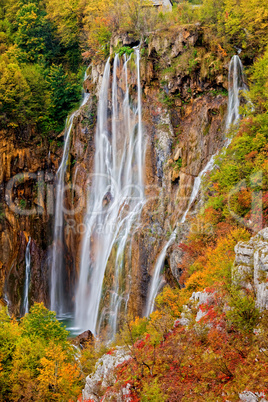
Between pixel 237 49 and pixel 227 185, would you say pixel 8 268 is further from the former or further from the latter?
pixel 237 49

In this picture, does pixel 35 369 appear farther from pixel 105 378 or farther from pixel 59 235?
pixel 59 235

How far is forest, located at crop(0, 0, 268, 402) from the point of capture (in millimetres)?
8219

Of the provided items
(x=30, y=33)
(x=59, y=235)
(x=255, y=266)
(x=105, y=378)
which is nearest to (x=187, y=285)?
(x=255, y=266)

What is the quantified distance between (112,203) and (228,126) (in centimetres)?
993

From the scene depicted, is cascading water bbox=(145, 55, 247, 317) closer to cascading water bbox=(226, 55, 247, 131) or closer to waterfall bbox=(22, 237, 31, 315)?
cascading water bbox=(226, 55, 247, 131)

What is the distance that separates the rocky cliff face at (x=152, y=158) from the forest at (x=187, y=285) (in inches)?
31.6

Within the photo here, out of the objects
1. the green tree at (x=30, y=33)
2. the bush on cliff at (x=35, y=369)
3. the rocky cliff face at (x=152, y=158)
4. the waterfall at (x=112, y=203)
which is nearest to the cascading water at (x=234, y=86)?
the rocky cliff face at (x=152, y=158)

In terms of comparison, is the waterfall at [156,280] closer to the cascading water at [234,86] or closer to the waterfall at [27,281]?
the cascading water at [234,86]

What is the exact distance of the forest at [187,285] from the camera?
8.22 m

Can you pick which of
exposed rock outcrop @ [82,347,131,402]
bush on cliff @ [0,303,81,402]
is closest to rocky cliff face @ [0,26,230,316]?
exposed rock outcrop @ [82,347,131,402]

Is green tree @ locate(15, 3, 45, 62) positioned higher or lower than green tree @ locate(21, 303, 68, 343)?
higher

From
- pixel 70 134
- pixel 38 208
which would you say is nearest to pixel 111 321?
pixel 38 208

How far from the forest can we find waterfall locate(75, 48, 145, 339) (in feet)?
8.43

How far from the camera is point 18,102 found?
96.3 ft
